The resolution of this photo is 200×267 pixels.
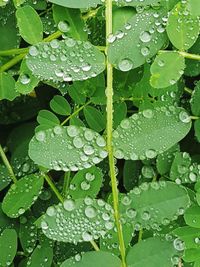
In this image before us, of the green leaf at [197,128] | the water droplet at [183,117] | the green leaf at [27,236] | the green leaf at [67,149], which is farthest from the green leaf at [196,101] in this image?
the green leaf at [27,236]

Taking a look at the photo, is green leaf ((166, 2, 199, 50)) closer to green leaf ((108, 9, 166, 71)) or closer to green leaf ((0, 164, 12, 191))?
green leaf ((108, 9, 166, 71))

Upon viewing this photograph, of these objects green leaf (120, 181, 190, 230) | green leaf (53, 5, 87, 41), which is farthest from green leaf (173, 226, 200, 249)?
green leaf (53, 5, 87, 41)

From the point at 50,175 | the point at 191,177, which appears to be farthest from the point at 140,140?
the point at 50,175

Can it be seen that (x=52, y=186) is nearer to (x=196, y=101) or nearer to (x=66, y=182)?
(x=66, y=182)

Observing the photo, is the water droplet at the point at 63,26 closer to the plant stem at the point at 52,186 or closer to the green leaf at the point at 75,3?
the green leaf at the point at 75,3

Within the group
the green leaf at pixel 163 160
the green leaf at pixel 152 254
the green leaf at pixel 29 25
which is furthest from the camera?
the green leaf at pixel 163 160

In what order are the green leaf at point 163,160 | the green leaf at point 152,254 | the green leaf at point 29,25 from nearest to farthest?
1. the green leaf at point 152,254
2. the green leaf at point 29,25
3. the green leaf at point 163,160
